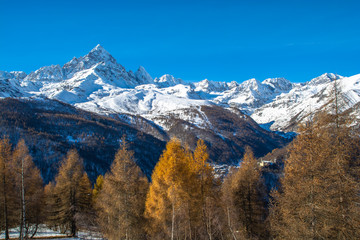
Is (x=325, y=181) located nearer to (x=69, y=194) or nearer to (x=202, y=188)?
(x=202, y=188)

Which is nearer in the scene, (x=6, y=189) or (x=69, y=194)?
(x=6, y=189)

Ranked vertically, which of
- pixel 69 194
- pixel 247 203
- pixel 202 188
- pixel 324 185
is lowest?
pixel 247 203

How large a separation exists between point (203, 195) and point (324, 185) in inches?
504

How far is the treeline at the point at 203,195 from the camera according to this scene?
53.4ft

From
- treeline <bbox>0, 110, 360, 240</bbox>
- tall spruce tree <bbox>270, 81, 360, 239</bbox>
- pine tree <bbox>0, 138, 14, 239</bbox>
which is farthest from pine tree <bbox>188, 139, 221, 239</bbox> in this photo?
pine tree <bbox>0, 138, 14, 239</bbox>

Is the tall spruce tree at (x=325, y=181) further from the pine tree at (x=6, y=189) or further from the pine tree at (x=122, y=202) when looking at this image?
the pine tree at (x=6, y=189)

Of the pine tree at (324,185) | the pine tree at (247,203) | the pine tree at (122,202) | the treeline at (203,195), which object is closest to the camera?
the pine tree at (324,185)

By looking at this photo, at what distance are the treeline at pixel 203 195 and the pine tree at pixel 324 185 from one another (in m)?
0.06

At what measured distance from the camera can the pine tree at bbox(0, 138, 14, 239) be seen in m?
25.5

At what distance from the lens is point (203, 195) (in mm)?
26203

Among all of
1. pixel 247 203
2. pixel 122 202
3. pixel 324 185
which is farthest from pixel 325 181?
pixel 122 202

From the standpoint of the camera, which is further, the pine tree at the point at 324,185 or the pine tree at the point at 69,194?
the pine tree at the point at 69,194

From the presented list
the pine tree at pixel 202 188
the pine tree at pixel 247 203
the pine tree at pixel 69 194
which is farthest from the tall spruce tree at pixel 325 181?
the pine tree at pixel 69 194

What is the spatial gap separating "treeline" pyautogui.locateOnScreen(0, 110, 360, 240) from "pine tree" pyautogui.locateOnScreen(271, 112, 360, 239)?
2.4 inches
